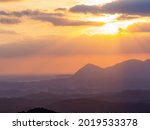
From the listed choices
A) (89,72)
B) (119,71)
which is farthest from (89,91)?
(119,71)

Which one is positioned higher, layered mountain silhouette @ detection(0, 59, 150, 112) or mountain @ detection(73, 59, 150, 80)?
mountain @ detection(73, 59, 150, 80)

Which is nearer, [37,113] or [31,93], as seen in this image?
[37,113]

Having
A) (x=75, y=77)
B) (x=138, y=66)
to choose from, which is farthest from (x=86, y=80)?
(x=138, y=66)

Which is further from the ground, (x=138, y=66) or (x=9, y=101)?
(x=138, y=66)

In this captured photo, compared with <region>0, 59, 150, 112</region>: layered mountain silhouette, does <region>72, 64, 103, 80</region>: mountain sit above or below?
above

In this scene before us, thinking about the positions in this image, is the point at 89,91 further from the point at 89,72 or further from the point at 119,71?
the point at 119,71

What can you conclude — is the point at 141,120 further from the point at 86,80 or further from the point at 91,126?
the point at 86,80
